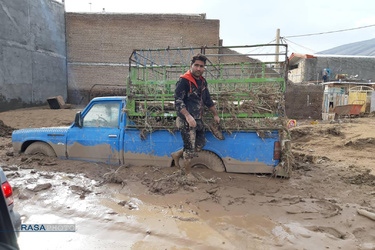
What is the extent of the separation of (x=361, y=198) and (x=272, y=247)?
2315 millimetres

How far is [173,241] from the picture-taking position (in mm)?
2711

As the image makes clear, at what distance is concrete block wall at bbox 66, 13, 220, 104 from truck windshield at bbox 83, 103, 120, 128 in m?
15.8

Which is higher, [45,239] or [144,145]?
[144,145]

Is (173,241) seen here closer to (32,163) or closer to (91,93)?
(32,163)

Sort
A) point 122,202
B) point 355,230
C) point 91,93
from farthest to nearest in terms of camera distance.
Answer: point 91,93 → point 122,202 → point 355,230

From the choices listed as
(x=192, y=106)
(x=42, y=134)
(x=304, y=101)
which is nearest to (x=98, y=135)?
(x=42, y=134)

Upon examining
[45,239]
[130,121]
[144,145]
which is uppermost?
[130,121]

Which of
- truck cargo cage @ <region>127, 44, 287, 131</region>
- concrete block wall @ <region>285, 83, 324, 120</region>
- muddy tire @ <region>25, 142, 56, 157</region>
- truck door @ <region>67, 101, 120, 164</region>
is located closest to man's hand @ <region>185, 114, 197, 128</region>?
truck cargo cage @ <region>127, 44, 287, 131</region>

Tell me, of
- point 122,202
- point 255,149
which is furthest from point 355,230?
point 122,202

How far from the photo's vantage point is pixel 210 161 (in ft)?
14.6

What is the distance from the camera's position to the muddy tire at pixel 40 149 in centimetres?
519

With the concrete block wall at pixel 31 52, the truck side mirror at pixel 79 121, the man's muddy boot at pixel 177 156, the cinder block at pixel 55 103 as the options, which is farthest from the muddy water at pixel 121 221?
the concrete block wall at pixel 31 52

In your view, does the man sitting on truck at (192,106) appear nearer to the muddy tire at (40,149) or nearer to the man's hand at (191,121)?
the man's hand at (191,121)

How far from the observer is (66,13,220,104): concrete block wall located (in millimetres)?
19594
